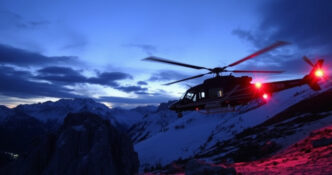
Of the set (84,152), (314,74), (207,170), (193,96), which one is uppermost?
(314,74)

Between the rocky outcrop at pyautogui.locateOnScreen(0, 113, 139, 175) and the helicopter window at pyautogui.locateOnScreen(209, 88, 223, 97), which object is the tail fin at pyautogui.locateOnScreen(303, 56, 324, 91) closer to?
the helicopter window at pyautogui.locateOnScreen(209, 88, 223, 97)

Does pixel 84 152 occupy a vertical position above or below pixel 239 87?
below

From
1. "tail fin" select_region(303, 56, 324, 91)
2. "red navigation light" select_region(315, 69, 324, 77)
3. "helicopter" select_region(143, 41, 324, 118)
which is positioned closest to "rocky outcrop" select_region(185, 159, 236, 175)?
"helicopter" select_region(143, 41, 324, 118)

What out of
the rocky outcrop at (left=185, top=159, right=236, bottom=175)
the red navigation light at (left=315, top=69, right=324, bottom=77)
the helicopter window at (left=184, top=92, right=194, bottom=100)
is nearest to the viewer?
the rocky outcrop at (left=185, top=159, right=236, bottom=175)

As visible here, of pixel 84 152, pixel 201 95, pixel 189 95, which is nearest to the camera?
pixel 201 95

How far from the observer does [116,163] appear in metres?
32.8

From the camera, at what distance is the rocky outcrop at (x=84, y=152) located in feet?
101

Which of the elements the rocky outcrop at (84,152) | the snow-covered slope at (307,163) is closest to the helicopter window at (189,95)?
the snow-covered slope at (307,163)

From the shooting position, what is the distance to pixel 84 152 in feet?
108

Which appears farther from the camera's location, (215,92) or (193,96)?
(193,96)

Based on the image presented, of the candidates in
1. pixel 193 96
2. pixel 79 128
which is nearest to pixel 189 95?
pixel 193 96

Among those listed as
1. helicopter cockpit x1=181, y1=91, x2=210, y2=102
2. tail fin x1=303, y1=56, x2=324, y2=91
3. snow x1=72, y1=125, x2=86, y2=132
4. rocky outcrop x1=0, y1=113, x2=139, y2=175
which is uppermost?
tail fin x1=303, y1=56, x2=324, y2=91

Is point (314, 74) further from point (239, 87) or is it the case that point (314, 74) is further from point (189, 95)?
point (189, 95)

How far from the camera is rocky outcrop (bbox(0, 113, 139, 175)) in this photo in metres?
30.6
